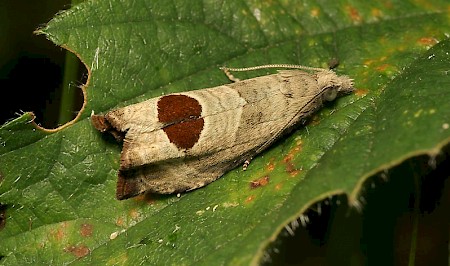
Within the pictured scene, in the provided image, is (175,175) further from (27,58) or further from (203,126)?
(27,58)

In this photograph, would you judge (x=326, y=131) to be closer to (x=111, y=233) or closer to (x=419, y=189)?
(x=419, y=189)

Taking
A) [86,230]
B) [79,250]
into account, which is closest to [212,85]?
[86,230]

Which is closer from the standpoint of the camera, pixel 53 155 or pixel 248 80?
pixel 53 155

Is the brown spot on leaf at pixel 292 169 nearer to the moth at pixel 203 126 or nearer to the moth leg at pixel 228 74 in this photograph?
the moth at pixel 203 126

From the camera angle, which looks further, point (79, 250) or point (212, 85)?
point (212, 85)

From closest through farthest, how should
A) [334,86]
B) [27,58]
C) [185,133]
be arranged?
[185,133]
[334,86]
[27,58]

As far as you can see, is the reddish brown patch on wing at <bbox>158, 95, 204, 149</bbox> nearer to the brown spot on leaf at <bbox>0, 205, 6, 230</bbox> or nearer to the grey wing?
the grey wing

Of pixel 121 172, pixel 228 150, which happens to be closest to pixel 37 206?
pixel 121 172
